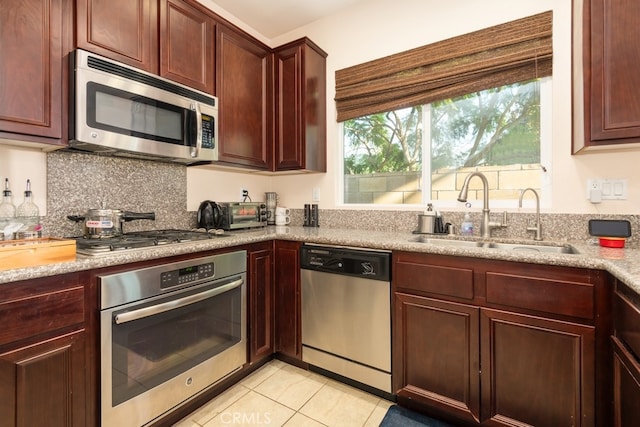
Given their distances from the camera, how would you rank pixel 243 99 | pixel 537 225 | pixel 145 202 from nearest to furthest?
pixel 537 225, pixel 145 202, pixel 243 99

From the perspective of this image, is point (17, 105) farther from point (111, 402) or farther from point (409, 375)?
point (409, 375)

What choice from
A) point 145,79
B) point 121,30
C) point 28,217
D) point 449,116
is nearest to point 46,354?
point 28,217

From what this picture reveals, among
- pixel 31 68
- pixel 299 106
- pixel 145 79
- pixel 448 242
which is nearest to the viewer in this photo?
pixel 31 68

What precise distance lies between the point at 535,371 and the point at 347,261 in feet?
3.19

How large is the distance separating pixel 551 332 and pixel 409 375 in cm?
70

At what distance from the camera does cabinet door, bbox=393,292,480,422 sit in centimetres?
144

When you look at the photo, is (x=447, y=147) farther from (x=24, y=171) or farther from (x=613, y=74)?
(x=24, y=171)

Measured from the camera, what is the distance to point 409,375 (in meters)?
1.61

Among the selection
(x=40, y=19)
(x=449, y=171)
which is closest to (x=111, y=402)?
(x=40, y=19)

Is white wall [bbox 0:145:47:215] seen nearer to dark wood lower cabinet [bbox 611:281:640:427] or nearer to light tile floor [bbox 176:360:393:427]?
light tile floor [bbox 176:360:393:427]

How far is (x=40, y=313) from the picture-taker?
1.06 metres

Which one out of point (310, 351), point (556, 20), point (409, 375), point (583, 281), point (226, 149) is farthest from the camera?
point (226, 149)

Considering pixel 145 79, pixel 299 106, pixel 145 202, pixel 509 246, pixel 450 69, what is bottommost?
pixel 509 246

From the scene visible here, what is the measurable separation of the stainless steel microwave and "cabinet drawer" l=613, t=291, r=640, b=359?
80.7 inches
